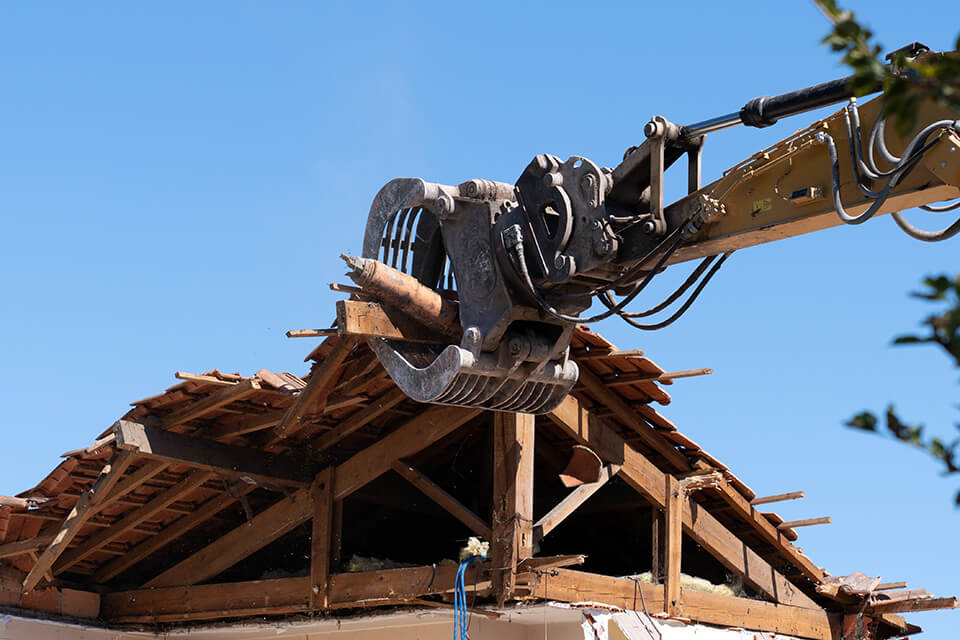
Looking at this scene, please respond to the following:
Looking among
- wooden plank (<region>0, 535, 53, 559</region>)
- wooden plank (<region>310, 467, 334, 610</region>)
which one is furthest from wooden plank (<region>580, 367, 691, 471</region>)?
wooden plank (<region>0, 535, 53, 559</region>)

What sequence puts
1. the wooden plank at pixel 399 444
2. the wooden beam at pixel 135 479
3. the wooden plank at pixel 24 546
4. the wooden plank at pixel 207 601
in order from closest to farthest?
the wooden plank at pixel 399 444
the wooden beam at pixel 135 479
the wooden plank at pixel 207 601
the wooden plank at pixel 24 546

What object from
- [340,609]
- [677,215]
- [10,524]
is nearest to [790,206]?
[677,215]

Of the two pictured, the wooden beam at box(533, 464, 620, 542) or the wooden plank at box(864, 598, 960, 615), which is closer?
the wooden beam at box(533, 464, 620, 542)

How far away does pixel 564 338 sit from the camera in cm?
761

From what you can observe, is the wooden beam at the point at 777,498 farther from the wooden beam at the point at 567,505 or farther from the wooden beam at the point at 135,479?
the wooden beam at the point at 135,479

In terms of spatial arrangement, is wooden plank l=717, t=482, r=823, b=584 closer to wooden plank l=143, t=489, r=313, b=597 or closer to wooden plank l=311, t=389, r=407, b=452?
wooden plank l=311, t=389, r=407, b=452

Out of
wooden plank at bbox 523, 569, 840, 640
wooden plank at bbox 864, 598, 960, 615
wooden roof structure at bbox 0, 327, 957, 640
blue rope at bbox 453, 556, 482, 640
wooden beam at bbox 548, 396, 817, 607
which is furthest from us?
wooden plank at bbox 864, 598, 960, 615

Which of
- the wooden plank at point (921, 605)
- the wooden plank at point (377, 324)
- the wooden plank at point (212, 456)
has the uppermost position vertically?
the wooden plank at point (377, 324)

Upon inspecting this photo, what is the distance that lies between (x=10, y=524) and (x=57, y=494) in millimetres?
690

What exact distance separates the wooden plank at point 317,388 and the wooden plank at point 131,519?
2.16 meters

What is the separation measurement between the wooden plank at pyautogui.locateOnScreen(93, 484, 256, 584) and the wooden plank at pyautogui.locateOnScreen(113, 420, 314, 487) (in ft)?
1.55

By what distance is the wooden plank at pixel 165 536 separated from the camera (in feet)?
36.8

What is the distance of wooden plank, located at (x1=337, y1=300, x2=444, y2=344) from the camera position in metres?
7.58

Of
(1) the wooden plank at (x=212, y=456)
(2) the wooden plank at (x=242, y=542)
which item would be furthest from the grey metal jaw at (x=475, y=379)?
(2) the wooden plank at (x=242, y=542)
